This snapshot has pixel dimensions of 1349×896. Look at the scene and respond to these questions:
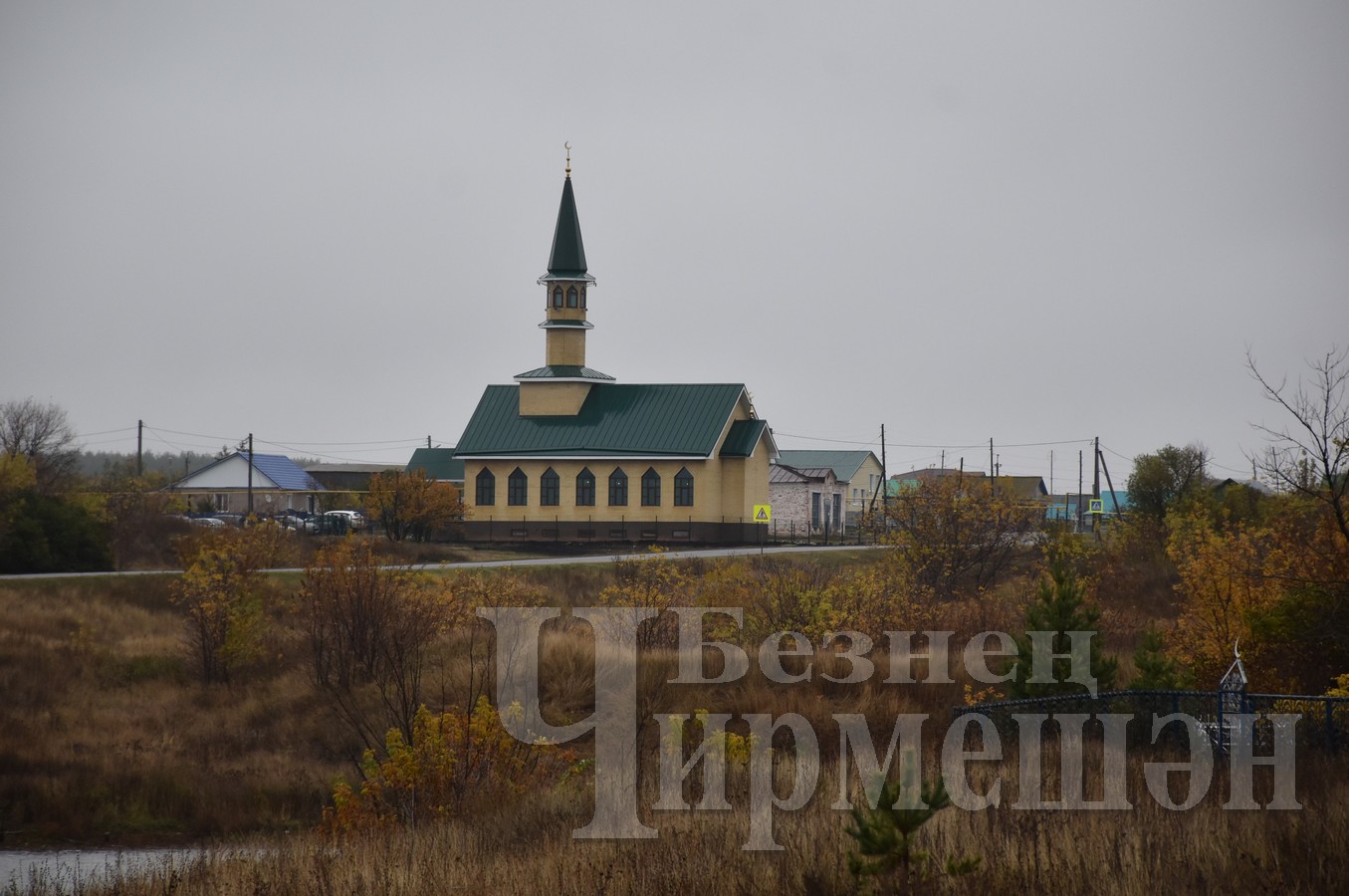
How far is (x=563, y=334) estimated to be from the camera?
5788 centimetres

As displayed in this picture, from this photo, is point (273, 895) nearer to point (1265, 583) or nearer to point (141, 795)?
point (141, 795)

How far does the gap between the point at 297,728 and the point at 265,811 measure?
4242mm

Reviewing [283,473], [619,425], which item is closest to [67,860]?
[619,425]

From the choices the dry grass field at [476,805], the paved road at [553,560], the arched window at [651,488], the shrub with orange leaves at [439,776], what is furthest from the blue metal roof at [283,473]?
the shrub with orange leaves at [439,776]

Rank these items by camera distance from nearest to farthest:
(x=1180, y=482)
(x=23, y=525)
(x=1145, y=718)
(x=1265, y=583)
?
(x=1145, y=718) → (x=1265, y=583) → (x=23, y=525) → (x=1180, y=482)

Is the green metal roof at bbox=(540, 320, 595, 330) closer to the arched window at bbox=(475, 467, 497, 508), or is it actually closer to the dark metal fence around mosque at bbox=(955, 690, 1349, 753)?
the arched window at bbox=(475, 467, 497, 508)

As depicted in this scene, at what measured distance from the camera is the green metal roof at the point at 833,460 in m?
88.4

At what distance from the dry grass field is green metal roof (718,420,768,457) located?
1591cm

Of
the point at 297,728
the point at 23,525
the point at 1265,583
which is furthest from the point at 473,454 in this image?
the point at 1265,583

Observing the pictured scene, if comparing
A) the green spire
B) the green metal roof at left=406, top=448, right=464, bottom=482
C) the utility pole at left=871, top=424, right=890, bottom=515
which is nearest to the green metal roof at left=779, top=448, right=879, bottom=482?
the utility pole at left=871, top=424, right=890, bottom=515

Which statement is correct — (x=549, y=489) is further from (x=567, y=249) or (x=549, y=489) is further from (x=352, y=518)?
(x=352, y=518)

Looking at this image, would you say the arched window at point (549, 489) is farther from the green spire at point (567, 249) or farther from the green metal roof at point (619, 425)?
the green spire at point (567, 249)

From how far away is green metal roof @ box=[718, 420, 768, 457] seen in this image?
5547 cm

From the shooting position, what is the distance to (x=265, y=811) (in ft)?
71.8
